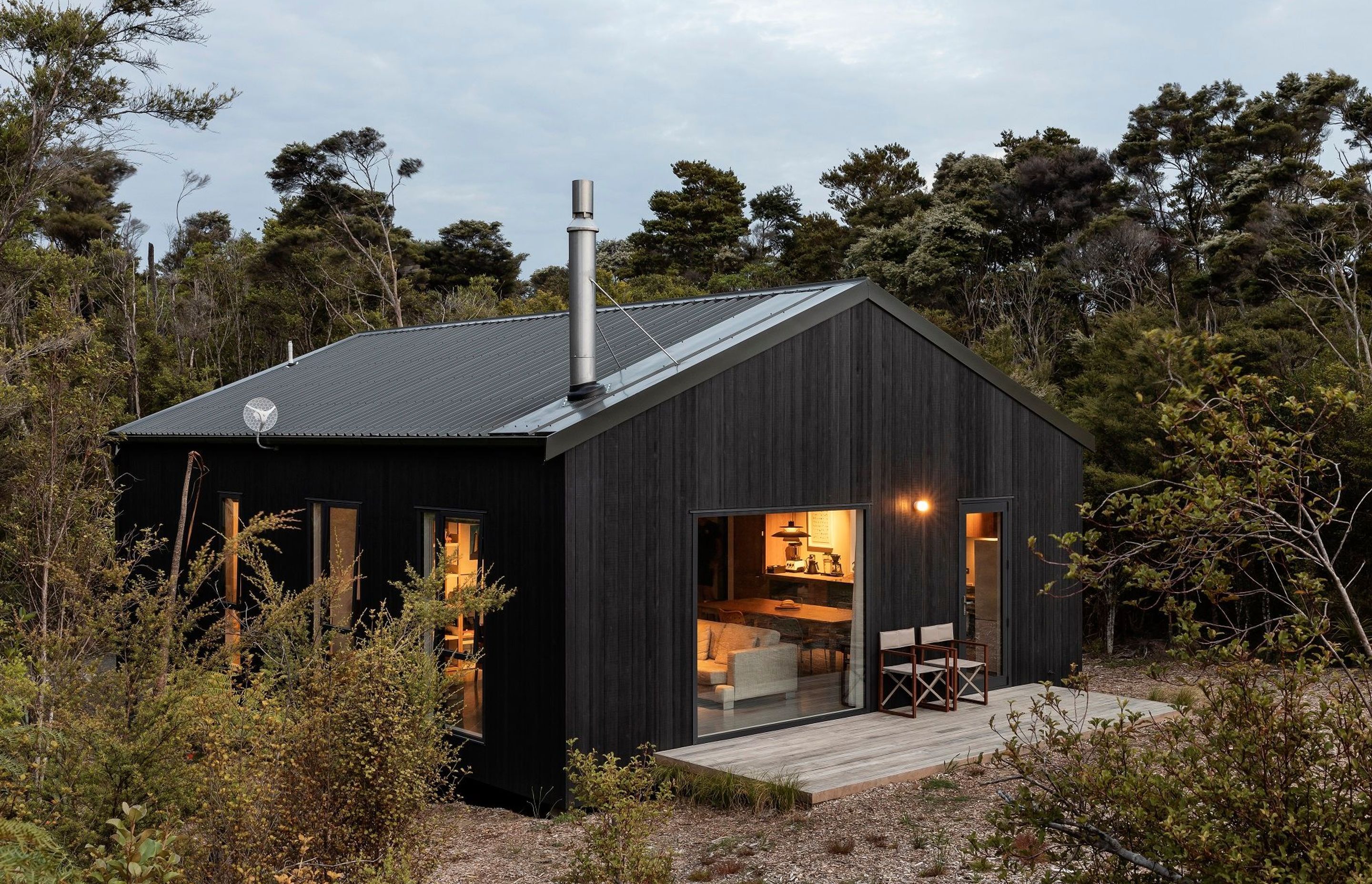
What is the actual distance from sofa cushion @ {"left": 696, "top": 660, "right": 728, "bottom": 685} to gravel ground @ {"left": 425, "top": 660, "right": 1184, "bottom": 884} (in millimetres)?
1381

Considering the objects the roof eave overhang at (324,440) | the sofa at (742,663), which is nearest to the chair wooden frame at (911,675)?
the sofa at (742,663)

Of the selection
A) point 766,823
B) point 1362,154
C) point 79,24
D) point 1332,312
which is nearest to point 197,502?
point 79,24

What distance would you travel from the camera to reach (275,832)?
4449 millimetres

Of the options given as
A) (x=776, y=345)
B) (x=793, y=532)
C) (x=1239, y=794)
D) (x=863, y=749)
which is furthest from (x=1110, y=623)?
(x=1239, y=794)

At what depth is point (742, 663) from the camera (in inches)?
366

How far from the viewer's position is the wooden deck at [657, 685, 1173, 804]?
793cm

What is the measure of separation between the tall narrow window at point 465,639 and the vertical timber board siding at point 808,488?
1.03 meters

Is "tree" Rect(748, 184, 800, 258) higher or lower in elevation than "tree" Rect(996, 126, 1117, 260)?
higher

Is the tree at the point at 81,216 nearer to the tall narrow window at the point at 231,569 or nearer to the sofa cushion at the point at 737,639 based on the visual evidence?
the tall narrow window at the point at 231,569

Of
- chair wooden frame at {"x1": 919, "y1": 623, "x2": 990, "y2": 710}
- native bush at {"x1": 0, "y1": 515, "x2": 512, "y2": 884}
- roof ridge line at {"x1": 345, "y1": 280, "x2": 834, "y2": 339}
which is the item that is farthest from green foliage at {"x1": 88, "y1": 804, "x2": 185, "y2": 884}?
chair wooden frame at {"x1": 919, "y1": 623, "x2": 990, "y2": 710}

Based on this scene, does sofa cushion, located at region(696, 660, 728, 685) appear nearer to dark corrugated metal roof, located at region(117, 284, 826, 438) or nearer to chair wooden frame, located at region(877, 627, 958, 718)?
chair wooden frame, located at region(877, 627, 958, 718)

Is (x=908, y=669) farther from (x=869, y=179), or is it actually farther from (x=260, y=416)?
(x=869, y=179)

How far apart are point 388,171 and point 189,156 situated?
6736 millimetres

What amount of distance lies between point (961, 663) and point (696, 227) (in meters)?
27.5
